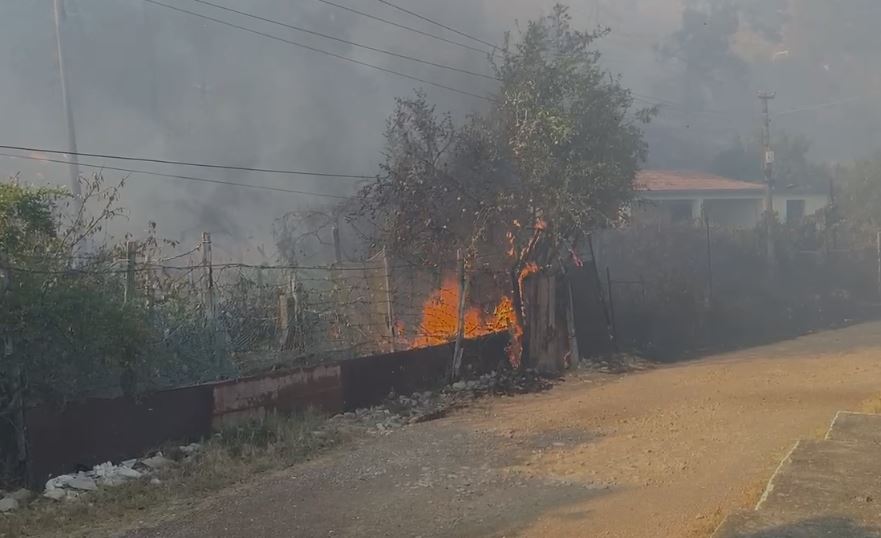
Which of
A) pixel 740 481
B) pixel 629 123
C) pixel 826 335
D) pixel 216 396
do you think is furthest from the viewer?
pixel 826 335

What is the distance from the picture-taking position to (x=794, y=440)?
6609 mm

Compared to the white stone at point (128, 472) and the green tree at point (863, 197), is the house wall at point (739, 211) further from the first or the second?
the white stone at point (128, 472)

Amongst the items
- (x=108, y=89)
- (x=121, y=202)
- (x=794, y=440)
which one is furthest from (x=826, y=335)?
(x=108, y=89)

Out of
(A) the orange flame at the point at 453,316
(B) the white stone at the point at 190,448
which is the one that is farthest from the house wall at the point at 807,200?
(B) the white stone at the point at 190,448

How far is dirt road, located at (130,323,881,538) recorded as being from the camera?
510 centimetres

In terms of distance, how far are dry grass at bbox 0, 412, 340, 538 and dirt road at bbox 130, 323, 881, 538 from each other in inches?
9.9

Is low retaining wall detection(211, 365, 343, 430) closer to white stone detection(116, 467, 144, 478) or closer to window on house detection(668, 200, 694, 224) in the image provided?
white stone detection(116, 467, 144, 478)

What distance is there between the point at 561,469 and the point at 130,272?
4.18 m

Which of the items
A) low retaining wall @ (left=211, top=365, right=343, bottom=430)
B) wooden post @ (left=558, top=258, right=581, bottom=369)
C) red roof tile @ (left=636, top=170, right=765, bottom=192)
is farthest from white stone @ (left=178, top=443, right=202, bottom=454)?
red roof tile @ (left=636, top=170, right=765, bottom=192)

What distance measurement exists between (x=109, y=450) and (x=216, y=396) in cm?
113

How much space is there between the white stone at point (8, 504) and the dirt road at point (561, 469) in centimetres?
105

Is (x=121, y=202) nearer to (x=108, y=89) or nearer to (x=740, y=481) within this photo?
(x=108, y=89)

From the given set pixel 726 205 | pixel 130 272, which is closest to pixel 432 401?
pixel 130 272

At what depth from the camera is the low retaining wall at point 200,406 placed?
20.4ft
